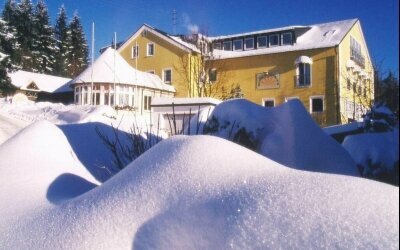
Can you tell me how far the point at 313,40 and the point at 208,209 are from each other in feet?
86.6

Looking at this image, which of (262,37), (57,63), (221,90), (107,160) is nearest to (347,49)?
(262,37)

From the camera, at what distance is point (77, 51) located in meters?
51.3

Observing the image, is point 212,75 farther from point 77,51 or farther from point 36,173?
point 77,51

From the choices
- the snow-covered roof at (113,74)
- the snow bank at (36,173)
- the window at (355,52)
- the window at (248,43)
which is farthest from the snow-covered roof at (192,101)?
the window at (355,52)

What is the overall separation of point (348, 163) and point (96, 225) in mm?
1891

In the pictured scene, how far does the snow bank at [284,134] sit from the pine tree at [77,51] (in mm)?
49342

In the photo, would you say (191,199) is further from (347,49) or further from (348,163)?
(347,49)

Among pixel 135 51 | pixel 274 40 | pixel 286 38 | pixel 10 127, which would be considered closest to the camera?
pixel 10 127

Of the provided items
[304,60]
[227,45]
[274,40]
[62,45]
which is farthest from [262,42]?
[62,45]

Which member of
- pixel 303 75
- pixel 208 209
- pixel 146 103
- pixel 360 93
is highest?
pixel 303 75

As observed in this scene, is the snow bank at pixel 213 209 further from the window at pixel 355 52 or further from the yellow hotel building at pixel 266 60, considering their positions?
the window at pixel 355 52

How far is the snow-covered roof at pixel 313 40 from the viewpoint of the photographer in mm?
25031

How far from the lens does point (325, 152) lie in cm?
307

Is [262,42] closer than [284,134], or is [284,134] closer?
[284,134]
